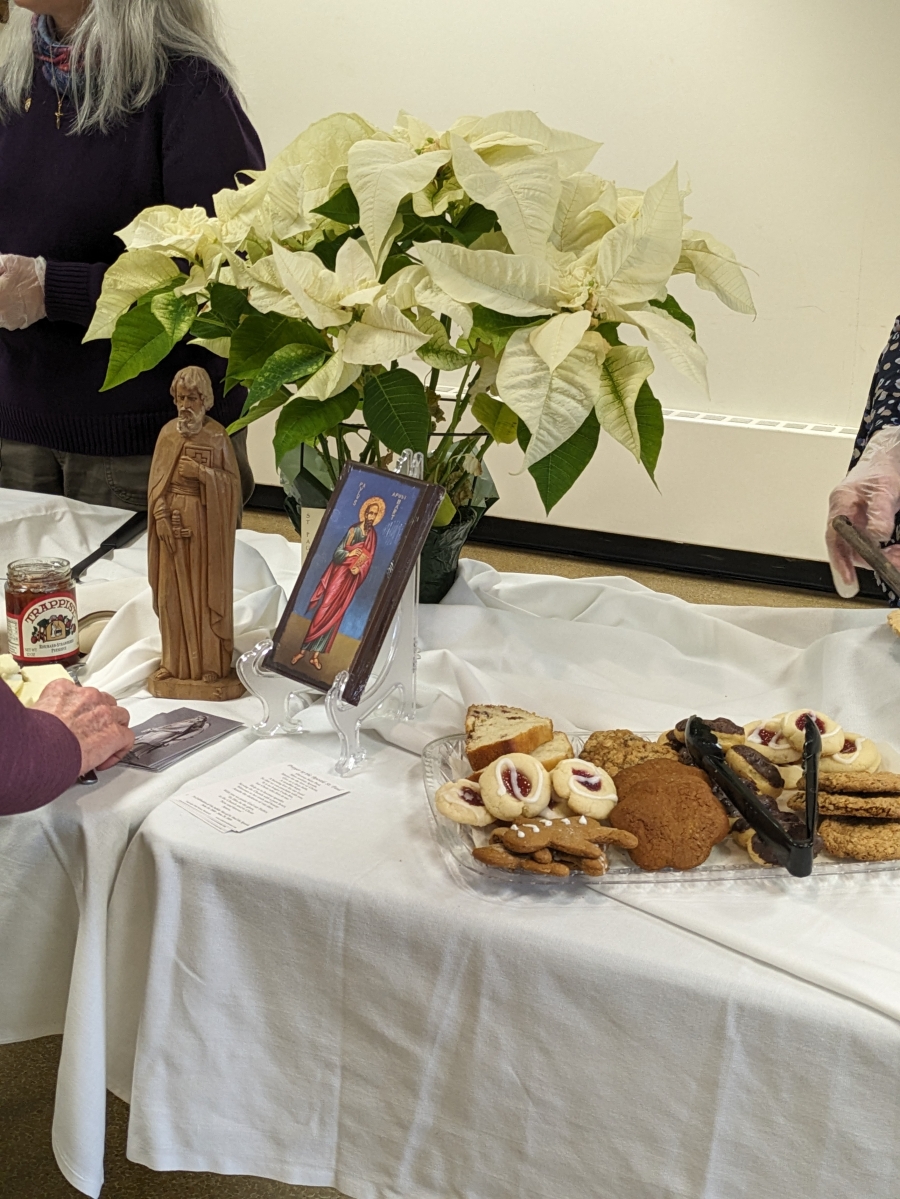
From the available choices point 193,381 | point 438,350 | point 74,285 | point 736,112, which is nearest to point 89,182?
point 74,285

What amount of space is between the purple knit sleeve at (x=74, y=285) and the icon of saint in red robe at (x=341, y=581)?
84 centimetres

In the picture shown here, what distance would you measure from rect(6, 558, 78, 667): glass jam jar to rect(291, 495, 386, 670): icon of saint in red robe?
0.88 feet

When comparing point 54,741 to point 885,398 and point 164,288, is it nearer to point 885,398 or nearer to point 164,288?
point 164,288

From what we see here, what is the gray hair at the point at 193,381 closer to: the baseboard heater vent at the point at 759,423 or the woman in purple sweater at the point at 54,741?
the woman in purple sweater at the point at 54,741

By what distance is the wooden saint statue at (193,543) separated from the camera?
1.07 m

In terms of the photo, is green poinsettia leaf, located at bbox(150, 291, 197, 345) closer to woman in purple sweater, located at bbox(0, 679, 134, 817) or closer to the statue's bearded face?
the statue's bearded face

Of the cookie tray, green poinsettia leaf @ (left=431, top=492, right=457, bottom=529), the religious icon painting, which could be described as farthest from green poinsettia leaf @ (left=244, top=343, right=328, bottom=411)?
the cookie tray

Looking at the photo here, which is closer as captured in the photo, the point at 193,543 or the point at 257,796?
the point at 257,796

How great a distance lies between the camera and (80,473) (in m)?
1.92

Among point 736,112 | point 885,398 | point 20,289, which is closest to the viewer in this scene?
point 885,398

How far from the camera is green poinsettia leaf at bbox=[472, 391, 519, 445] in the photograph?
117 centimetres

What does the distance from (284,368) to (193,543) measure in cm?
20

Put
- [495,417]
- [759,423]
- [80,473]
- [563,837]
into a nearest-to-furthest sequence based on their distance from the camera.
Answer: [563,837], [495,417], [80,473], [759,423]

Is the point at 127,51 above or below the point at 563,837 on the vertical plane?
above
